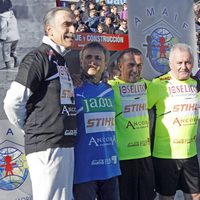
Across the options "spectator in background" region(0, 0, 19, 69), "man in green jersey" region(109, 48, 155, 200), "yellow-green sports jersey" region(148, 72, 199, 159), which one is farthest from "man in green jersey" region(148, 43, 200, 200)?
"spectator in background" region(0, 0, 19, 69)

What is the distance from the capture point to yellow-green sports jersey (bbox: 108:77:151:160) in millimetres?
3080

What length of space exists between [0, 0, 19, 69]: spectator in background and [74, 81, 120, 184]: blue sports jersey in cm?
55

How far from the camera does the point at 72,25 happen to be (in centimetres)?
252

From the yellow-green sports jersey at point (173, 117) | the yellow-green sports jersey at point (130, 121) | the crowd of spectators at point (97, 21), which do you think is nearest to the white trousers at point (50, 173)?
the yellow-green sports jersey at point (130, 121)

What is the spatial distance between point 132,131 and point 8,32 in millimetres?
1068

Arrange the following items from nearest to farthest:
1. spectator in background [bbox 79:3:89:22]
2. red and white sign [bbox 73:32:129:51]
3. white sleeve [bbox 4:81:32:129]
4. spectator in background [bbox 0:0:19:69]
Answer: white sleeve [bbox 4:81:32:129] < spectator in background [bbox 0:0:19:69] < red and white sign [bbox 73:32:129:51] < spectator in background [bbox 79:3:89:22]

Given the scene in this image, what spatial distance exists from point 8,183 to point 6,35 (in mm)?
1031

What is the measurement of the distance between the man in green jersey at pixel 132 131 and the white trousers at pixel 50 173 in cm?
72

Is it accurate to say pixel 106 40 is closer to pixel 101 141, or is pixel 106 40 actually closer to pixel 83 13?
pixel 101 141

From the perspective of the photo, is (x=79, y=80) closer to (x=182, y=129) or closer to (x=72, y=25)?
(x=72, y=25)

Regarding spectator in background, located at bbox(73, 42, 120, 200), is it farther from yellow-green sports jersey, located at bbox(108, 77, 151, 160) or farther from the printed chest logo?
yellow-green sports jersey, located at bbox(108, 77, 151, 160)

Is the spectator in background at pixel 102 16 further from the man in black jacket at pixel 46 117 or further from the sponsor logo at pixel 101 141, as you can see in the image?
the man in black jacket at pixel 46 117

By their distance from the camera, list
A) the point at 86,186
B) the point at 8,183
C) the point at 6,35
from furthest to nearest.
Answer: the point at 8,183 < the point at 6,35 < the point at 86,186

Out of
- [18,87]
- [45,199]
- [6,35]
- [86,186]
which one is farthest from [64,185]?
[6,35]
